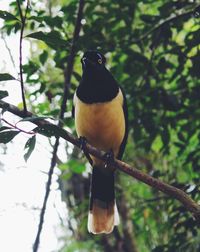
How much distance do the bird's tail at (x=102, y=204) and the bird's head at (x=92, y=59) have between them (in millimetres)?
974

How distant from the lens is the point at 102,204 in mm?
4188

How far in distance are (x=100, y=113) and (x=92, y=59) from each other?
39cm

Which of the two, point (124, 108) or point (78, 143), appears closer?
point (78, 143)

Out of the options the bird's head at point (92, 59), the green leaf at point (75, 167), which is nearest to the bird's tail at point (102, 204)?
the green leaf at point (75, 167)

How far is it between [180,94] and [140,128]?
44 centimetres

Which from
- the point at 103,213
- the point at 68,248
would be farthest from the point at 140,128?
the point at 68,248

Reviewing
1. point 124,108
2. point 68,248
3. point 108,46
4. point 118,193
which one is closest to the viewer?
point 124,108

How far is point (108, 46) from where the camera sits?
4254 millimetres

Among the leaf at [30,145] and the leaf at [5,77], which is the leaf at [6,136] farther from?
the leaf at [5,77]

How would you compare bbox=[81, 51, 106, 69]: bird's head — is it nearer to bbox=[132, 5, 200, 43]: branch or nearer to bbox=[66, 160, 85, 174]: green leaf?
bbox=[132, 5, 200, 43]: branch

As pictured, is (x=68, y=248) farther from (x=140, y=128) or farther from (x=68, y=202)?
(x=140, y=128)

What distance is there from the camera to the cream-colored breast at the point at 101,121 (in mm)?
3748

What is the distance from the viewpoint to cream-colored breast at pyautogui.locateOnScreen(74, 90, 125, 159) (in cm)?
375

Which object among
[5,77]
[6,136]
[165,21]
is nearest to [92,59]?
[165,21]
